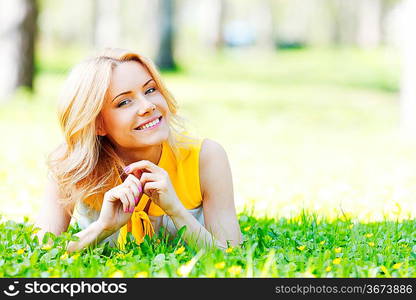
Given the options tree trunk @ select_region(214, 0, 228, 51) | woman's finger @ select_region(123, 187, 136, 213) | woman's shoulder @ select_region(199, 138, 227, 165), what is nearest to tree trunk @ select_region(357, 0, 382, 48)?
tree trunk @ select_region(214, 0, 228, 51)

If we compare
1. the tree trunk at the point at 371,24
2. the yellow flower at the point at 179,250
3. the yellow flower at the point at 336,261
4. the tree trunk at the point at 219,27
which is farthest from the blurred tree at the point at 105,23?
the yellow flower at the point at 336,261

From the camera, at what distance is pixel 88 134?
12.3 ft

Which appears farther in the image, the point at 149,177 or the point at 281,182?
the point at 281,182

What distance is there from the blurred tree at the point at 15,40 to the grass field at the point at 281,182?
0.35 metres

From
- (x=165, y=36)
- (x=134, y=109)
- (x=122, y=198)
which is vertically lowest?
(x=165, y=36)

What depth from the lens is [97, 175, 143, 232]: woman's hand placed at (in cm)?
350

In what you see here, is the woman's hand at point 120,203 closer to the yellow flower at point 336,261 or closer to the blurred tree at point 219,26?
the yellow flower at point 336,261

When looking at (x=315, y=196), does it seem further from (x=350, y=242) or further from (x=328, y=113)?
(x=328, y=113)

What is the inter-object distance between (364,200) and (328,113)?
760cm

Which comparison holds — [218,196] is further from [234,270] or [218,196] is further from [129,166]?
[234,270]

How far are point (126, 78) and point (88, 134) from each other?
36 centimetres

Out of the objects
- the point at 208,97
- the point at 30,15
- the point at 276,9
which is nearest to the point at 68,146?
the point at 30,15

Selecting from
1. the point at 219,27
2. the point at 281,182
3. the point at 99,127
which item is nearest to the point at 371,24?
the point at 219,27

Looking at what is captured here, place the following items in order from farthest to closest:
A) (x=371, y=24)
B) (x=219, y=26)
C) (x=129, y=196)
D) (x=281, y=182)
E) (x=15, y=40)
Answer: (x=371, y=24) < (x=219, y=26) < (x=15, y=40) < (x=281, y=182) < (x=129, y=196)
